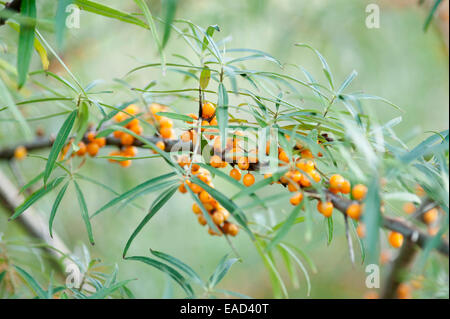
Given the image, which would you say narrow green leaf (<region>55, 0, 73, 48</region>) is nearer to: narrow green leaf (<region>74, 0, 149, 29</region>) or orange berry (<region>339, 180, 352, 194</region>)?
narrow green leaf (<region>74, 0, 149, 29</region>)

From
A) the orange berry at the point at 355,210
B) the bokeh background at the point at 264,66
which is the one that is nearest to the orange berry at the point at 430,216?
the bokeh background at the point at 264,66

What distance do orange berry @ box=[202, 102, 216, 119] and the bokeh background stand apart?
698 mm

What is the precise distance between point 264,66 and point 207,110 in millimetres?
1181

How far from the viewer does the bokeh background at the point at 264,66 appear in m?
1.25

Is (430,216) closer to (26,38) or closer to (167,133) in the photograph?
(167,133)

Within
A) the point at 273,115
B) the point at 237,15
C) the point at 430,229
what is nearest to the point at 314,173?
the point at 273,115

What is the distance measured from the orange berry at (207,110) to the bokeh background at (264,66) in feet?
2.29

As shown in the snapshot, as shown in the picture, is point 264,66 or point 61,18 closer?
point 61,18

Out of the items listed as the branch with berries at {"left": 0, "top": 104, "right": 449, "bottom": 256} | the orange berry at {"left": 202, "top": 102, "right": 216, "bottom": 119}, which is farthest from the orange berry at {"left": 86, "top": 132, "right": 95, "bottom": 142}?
the orange berry at {"left": 202, "top": 102, "right": 216, "bottom": 119}

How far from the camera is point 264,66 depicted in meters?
1.54

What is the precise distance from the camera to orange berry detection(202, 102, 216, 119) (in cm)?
42

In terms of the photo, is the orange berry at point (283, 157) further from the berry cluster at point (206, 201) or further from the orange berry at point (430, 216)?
the orange berry at point (430, 216)

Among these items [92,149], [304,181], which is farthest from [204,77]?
[92,149]
